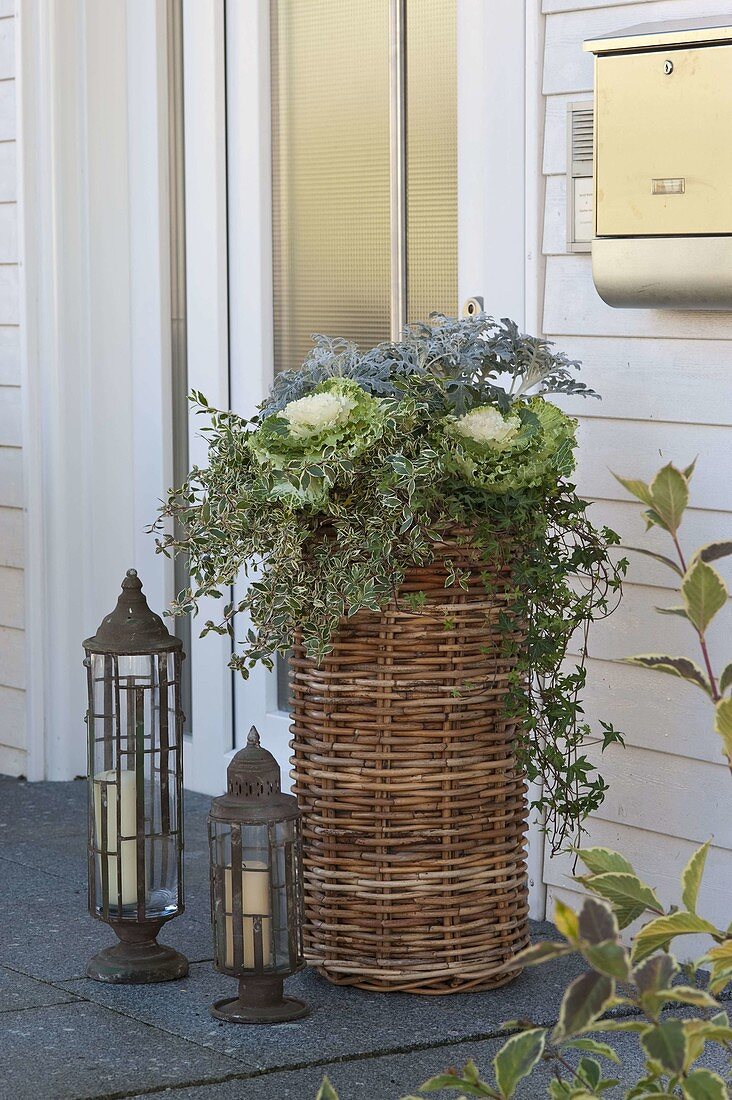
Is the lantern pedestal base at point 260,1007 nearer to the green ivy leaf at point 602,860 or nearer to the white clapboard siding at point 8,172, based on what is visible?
the green ivy leaf at point 602,860

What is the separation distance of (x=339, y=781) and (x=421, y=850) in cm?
16

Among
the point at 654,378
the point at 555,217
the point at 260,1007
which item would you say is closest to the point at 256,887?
the point at 260,1007

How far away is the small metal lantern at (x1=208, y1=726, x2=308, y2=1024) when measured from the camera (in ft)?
7.36

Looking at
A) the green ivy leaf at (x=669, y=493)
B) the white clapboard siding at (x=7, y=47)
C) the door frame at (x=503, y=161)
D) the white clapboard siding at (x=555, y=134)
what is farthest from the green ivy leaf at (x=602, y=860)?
the white clapboard siding at (x=7, y=47)

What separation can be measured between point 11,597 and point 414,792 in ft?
5.89

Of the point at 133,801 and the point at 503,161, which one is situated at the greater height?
the point at 503,161

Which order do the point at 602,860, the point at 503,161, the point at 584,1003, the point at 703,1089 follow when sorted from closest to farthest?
the point at 584,1003
the point at 703,1089
the point at 602,860
the point at 503,161

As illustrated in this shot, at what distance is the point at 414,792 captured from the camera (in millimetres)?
2342

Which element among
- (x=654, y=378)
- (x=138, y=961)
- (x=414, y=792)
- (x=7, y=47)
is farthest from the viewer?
(x=7, y=47)

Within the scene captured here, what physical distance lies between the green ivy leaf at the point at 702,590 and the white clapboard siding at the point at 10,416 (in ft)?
9.35

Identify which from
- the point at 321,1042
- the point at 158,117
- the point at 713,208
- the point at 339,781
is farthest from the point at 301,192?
the point at 321,1042

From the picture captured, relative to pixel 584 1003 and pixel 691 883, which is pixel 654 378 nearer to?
pixel 691 883

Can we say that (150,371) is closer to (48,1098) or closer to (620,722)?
(620,722)

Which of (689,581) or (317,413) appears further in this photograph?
(317,413)
